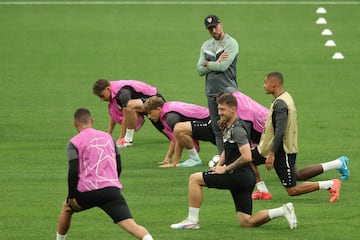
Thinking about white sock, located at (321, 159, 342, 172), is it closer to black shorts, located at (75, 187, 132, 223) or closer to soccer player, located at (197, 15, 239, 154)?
soccer player, located at (197, 15, 239, 154)

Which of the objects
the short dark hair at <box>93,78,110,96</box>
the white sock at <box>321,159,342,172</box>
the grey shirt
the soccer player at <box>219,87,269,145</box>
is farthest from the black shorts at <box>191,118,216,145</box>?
the white sock at <box>321,159,342,172</box>

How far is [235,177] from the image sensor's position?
50.4ft

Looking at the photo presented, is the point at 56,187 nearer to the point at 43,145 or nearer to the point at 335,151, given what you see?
the point at 43,145

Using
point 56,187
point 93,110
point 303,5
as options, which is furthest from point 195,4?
point 56,187

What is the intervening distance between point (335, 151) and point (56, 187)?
5.34 metres

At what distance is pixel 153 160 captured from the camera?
2130 cm

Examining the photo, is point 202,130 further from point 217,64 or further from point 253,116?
point 253,116

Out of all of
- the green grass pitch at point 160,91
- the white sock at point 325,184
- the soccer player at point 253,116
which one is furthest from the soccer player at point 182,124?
the white sock at point 325,184

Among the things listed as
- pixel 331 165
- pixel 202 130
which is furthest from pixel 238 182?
pixel 202 130

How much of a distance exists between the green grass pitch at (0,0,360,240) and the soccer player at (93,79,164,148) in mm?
328

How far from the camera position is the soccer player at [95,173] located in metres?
14.0

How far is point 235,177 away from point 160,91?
43.6 feet

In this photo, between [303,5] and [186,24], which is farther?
[303,5]

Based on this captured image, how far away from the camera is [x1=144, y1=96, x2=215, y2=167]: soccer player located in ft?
66.1
